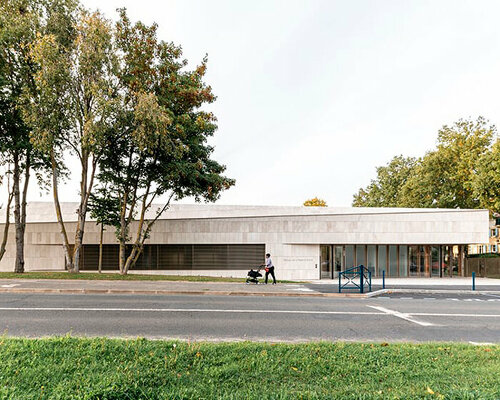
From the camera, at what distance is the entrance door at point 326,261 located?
29562mm

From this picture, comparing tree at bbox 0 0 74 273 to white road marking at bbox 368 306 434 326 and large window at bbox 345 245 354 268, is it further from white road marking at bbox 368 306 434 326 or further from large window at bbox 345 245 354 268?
large window at bbox 345 245 354 268

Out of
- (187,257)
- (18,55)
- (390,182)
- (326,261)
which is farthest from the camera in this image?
(390,182)

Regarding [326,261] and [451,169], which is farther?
[451,169]

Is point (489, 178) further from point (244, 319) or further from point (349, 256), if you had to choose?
point (244, 319)

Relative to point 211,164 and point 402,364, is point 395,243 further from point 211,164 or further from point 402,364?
point 402,364

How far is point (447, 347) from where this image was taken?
6.23 metres

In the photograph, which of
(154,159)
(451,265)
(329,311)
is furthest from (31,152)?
(451,265)

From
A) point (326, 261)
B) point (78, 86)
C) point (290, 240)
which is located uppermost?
point (78, 86)

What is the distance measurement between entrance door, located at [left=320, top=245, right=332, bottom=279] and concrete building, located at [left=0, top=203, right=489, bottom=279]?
0.08 meters

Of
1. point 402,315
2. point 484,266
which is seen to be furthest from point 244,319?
point 484,266

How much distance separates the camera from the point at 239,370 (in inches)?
189

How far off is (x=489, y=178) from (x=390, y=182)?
77.0ft

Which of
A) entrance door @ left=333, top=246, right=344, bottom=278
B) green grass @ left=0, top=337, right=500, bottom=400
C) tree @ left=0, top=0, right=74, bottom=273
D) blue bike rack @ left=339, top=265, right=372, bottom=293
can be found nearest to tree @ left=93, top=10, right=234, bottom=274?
tree @ left=0, top=0, right=74, bottom=273

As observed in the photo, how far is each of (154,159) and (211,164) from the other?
3650 millimetres
